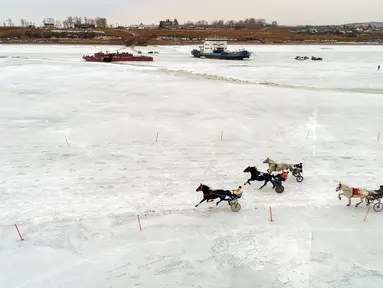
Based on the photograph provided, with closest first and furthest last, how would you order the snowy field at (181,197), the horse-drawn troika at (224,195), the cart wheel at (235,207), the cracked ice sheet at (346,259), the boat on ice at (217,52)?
the cracked ice sheet at (346,259)
the snowy field at (181,197)
the horse-drawn troika at (224,195)
the cart wheel at (235,207)
the boat on ice at (217,52)

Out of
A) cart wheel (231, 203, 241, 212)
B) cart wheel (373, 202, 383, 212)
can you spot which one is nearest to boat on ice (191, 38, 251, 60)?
cart wheel (373, 202, 383, 212)

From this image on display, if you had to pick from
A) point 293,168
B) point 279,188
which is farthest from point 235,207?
point 293,168

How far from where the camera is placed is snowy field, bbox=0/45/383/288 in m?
7.49

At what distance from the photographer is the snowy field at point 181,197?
7.49 meters

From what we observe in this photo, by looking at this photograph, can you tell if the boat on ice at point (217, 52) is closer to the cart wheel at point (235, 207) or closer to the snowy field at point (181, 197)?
the snowy field at point (181, 197)

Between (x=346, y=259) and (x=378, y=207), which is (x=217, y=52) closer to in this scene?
(x=378, y=207)

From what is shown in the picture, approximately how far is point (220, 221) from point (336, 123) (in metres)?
12.6

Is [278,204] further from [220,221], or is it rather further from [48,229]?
[48,229]

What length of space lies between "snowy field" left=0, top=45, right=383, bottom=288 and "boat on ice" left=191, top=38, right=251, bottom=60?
142 feet

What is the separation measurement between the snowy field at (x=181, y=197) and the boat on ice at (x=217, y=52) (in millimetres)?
43311

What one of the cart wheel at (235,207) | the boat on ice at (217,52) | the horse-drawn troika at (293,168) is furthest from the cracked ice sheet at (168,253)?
the boat on ice at (217,52)

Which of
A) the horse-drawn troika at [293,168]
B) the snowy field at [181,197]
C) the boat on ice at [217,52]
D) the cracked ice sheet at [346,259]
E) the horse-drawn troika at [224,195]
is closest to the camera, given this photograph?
the cracked ice sheet at [346,259]

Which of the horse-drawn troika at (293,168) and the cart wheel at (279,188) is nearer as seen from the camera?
the cart wheel at (279,188)

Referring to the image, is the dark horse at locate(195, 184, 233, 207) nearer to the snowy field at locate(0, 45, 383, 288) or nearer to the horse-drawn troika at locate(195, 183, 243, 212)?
the horse-drawn troika at locate(195, 183, 243, 212)
